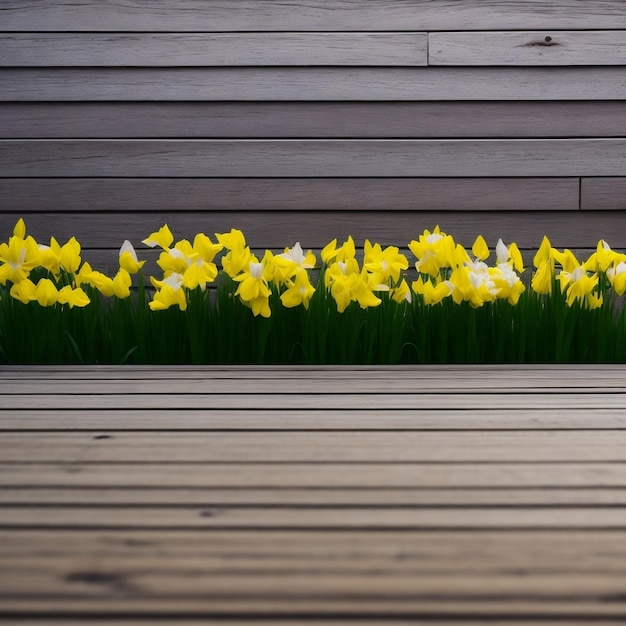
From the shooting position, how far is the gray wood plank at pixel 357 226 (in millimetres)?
2287

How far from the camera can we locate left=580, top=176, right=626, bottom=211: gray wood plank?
2.28 m

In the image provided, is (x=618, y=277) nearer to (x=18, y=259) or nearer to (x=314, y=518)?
(x=314, y=518)

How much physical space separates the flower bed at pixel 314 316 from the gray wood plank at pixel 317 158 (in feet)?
2.99

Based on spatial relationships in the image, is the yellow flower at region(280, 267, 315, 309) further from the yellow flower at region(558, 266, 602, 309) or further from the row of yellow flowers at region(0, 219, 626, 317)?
the yellow flower at region(558, 266, 602, 309)

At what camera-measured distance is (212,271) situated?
1.41 metres

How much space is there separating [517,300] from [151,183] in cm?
141

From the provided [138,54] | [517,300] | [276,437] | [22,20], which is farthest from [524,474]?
[22,20]

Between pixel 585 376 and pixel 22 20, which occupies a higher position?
pixel 22 20
